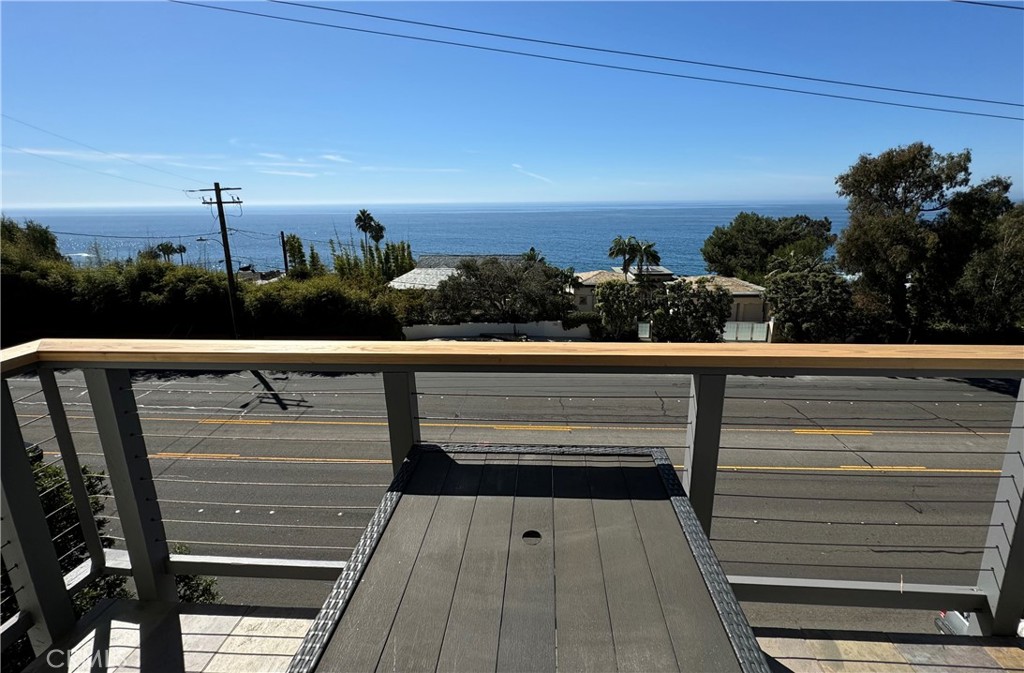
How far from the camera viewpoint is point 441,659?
82 cm

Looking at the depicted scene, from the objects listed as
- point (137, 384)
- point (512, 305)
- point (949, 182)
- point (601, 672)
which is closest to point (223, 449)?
point (137, 384)

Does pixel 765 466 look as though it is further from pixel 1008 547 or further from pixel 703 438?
pixel 703 438

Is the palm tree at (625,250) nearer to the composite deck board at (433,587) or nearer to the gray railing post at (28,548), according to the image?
the composite deck board at (433,587)

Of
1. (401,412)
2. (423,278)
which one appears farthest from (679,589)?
(423,278)

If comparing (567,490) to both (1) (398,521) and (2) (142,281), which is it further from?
(2) (142,281)

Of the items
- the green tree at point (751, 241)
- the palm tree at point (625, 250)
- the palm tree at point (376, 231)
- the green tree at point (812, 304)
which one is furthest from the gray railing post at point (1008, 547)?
the palm tree at point (376, 231)

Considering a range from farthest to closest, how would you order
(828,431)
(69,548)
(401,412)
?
(828,431)
(69,548)
(401,412)

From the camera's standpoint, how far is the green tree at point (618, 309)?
830 inches

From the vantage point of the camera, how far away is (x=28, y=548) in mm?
1448

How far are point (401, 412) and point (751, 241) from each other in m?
49.1

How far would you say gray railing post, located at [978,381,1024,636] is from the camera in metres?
1.46

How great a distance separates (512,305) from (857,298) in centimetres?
1386

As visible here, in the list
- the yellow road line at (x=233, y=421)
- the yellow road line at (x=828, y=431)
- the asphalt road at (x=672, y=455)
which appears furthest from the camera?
the yellow road line at (x=233, y=421)

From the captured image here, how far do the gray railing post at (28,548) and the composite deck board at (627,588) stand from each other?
1.66 metres
